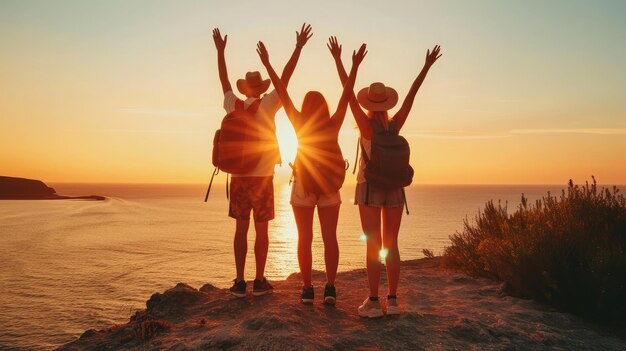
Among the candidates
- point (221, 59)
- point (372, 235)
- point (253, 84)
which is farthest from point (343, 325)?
point (221, 59)

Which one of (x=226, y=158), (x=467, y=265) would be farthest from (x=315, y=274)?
(x=226, y=158)

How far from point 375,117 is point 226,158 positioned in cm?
170

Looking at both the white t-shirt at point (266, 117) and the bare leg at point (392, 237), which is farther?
the white t-shirt at point (266, 117)

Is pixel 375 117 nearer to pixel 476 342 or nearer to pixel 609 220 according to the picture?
pixel 476 342

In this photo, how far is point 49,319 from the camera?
1294cm

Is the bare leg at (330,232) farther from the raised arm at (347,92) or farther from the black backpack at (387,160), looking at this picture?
the raised arm at (347,92)

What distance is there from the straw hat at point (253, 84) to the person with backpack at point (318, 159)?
434 millimetres

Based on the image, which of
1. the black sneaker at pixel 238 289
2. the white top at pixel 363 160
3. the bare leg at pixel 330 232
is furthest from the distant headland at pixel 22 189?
the white top at pixel 363 160

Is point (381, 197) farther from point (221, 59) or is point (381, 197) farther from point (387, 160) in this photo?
point (221, 59)

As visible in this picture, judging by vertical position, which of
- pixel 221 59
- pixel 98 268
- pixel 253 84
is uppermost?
pixel 221 59

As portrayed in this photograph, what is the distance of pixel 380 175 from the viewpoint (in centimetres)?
459

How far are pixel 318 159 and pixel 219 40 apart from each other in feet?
7.18

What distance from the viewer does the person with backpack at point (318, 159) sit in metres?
4.75

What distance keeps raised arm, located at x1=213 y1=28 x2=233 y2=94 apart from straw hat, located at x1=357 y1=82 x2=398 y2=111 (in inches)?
69.3
